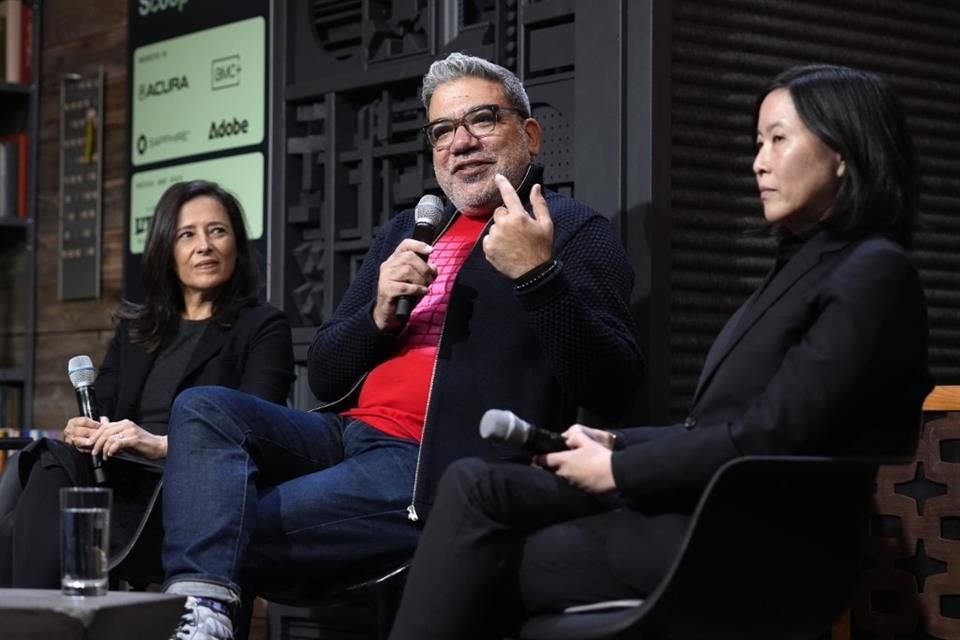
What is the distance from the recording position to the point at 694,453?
1.84 metres

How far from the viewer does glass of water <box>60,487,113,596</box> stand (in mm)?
2088

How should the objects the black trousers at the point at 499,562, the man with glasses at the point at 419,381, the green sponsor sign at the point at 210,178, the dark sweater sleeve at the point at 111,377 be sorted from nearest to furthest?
the black trousers at the point at 499,562, the man with glasses at the point at 419,381, the dark sweater sleeve at the point at 111,377, the green sponsor sign at the point at 210,178

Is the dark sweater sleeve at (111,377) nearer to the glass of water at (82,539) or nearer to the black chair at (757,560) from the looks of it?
the glass of water at (82,539)

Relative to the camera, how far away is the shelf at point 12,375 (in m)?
5.12

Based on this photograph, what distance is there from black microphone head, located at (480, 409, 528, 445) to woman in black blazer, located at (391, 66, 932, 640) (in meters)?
0.05

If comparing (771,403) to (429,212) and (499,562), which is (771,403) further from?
(429,212)

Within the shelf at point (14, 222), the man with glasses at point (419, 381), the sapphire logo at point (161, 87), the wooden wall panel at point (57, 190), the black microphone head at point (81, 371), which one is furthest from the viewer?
the shelf at point (14, 222)

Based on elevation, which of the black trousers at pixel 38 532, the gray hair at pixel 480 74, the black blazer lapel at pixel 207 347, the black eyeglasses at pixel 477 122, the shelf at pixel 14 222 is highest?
the gray hair at pixel 480 74

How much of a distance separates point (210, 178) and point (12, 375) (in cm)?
134

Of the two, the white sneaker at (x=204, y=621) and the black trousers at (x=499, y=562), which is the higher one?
the black trousers at (x=499, y=562)

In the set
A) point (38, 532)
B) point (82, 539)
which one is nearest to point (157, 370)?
point (38, 532)

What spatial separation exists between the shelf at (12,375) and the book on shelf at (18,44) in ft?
3.20

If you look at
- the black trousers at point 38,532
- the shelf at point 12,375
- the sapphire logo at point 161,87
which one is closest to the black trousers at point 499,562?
the black trousers at point 38,532

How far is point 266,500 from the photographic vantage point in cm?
251
